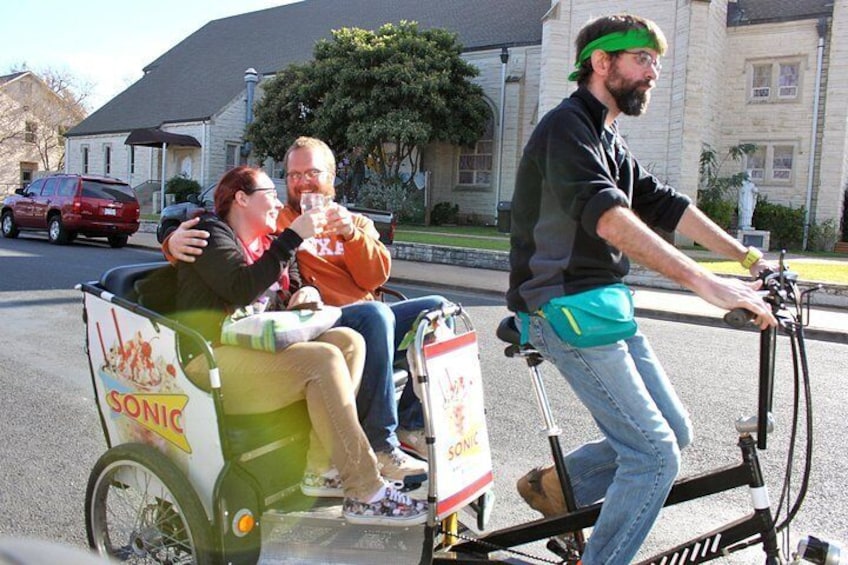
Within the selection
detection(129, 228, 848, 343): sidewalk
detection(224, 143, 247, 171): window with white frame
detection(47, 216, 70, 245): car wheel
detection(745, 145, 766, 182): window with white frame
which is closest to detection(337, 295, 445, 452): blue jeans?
detection(129, 228, 848, 343): sidewalk

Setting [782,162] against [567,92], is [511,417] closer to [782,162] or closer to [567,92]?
[567,92]

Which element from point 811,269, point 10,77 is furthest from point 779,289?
point 10,77

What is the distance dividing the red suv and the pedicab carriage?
17390 mm

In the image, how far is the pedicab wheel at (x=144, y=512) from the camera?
8.86 feet

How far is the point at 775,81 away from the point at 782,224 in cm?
522

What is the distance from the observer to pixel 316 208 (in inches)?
118

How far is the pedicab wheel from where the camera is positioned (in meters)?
2.70

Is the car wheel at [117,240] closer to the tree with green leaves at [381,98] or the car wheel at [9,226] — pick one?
the car wheel at [9,226]

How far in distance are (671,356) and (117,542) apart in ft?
19.9

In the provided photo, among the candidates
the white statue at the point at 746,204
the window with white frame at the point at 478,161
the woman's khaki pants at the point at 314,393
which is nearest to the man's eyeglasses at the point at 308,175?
the woman's khaki pants at the point at 314,393

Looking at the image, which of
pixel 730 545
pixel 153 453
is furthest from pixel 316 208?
pixel 730 545

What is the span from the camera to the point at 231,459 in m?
2.71

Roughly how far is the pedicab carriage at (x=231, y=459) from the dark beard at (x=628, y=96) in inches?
38.9

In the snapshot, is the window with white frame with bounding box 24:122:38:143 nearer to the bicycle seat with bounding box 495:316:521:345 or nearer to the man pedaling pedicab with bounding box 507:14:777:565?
the bicycle seat with bounding box 495:316:521:345
